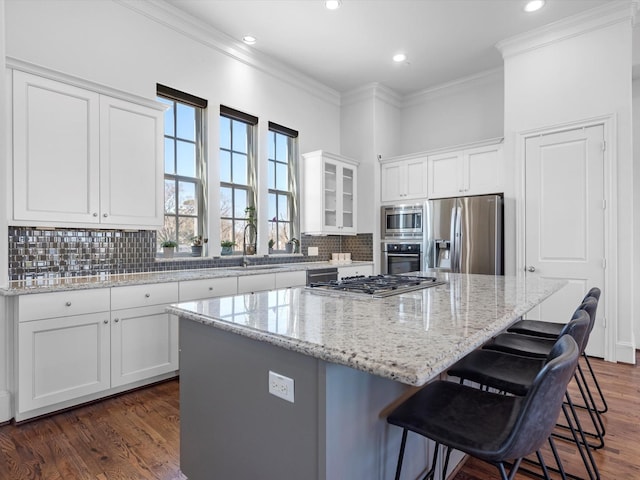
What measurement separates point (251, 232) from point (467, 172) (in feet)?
9.12

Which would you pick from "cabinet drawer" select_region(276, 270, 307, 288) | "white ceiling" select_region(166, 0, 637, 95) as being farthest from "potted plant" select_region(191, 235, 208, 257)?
"white ceiling" select_region(166, 0, 637, 95)

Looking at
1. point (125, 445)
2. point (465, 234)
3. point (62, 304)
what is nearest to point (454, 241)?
point (465, 234)

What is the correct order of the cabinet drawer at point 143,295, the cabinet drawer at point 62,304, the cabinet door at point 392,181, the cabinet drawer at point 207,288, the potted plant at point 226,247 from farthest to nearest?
the cabinet door at point 392,181 → the potted plant at point 226,247 → the cabinet drawer at point 207,288 → the cabinet drawer at point 143,295 → the cabinet drawer at point 62,304

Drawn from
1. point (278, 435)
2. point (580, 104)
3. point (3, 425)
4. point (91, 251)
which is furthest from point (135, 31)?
point (580, 104)

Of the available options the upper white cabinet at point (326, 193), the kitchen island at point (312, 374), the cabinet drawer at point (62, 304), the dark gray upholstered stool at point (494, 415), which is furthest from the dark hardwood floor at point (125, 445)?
the upper white cabinet at point (326, 193)

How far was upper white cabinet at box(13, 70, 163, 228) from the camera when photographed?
250cm

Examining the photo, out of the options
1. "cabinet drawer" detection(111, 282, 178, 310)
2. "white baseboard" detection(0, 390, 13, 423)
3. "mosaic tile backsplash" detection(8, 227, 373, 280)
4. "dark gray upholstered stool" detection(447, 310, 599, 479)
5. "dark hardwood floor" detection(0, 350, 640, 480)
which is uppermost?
"mosaic tile backsplash" detection(8, 227, 373, 280)

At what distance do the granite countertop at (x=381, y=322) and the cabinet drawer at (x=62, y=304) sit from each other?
49.4 inches

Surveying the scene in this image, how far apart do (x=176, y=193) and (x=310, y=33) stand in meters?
2.23

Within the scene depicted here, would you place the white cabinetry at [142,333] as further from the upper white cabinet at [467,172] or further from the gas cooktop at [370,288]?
the upper white cabinet at [467,172]

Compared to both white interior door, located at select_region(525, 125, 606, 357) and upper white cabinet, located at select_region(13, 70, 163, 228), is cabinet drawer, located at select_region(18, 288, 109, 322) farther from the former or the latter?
white interior door, located at select_region(525, 125, 606, 357)

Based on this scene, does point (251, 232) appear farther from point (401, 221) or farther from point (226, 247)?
point (401, 221)

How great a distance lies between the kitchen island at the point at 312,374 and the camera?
1083mm

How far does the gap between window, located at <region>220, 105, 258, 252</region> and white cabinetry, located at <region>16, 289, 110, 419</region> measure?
1.80 m
